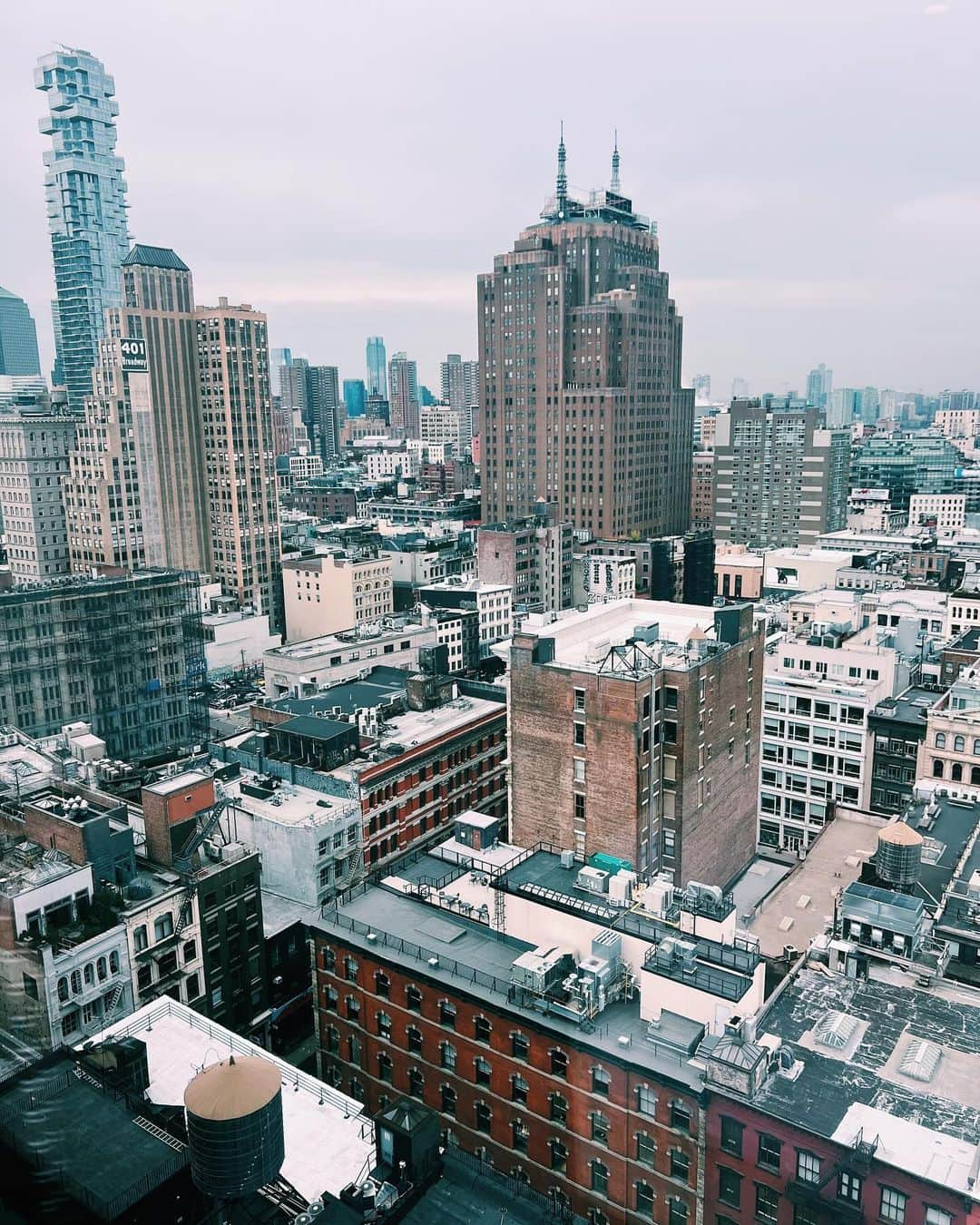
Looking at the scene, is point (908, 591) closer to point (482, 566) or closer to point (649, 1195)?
point (482, 566)

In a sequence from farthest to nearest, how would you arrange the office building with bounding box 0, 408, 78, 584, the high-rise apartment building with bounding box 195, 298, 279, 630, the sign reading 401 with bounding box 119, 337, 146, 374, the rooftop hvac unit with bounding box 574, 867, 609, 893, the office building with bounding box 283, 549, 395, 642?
1. the high-rise apartment building with bounding box 195, 298, 279, 630
2. the sign reading 401 with bounding box 119, 337, 146, 374
3. the office building with bounding box 283, 549, 395, 642
4. the office building with bounding box 0, 408, 78, 584
5. the rooftop hvac unit with bounding box 574, 867, 609, 893

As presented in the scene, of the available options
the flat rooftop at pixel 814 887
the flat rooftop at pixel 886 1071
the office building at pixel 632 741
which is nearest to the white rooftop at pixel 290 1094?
the flat rooftop at pixel 886 1071

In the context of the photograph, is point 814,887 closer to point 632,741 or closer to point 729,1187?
point 632,741

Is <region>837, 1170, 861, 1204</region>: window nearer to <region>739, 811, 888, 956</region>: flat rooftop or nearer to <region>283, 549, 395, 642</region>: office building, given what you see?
<region>739, 811, 888, 956</region>: flat rooftop

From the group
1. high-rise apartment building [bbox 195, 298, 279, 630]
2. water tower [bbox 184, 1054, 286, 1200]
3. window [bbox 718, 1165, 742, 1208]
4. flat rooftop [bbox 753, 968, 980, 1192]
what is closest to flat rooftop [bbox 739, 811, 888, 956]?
flat rooftop [bbox 753, 968, 980, 1192]

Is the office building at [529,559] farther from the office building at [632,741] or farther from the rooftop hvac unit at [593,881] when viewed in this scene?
the rooftop hvac unit at [593,881]

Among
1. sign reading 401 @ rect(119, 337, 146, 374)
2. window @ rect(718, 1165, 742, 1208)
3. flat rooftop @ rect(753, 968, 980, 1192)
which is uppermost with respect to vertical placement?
sign reading 401 @ rect(119, 337, 146, 374)
